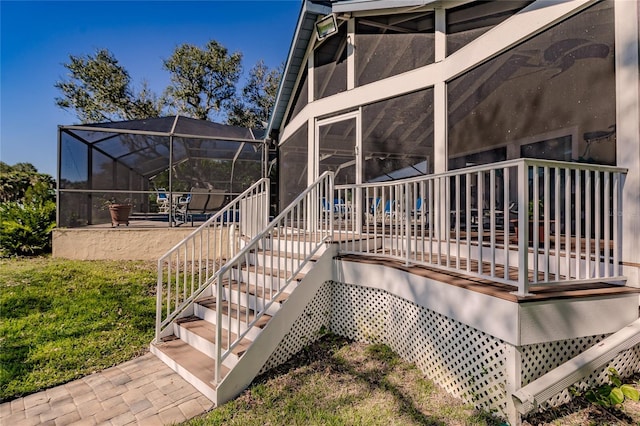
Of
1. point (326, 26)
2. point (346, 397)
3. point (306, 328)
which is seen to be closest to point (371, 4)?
point (326, 26)

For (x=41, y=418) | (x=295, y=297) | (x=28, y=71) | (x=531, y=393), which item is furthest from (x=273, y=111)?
(x=28, y=71)

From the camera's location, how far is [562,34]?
3.47 meters

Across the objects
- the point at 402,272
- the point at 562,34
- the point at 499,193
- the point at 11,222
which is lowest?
the point at 402,272

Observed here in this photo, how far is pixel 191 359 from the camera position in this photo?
3.53m

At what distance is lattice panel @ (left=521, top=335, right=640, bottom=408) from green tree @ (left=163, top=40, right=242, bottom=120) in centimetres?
2085

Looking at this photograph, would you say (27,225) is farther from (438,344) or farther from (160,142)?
(438,344)

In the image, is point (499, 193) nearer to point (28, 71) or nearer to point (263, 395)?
point (263, 395)

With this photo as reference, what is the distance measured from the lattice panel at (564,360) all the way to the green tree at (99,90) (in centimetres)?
2243

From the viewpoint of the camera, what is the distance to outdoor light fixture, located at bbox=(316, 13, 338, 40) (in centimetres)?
604

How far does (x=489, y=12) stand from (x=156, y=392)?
6.07 metres

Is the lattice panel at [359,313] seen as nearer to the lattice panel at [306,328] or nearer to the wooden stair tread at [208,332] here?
the lattice panel at [306,328]

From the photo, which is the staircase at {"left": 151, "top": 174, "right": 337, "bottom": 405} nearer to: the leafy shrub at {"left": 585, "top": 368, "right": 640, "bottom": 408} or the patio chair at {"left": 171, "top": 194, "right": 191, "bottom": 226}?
the leafy shrub at {"left": 585, "top": 368, "right": 640, "bottom": 408}

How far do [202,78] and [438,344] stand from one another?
67.3 feet

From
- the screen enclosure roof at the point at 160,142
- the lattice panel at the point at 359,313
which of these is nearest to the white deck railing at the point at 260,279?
the lattice panel at the point at 359,313
